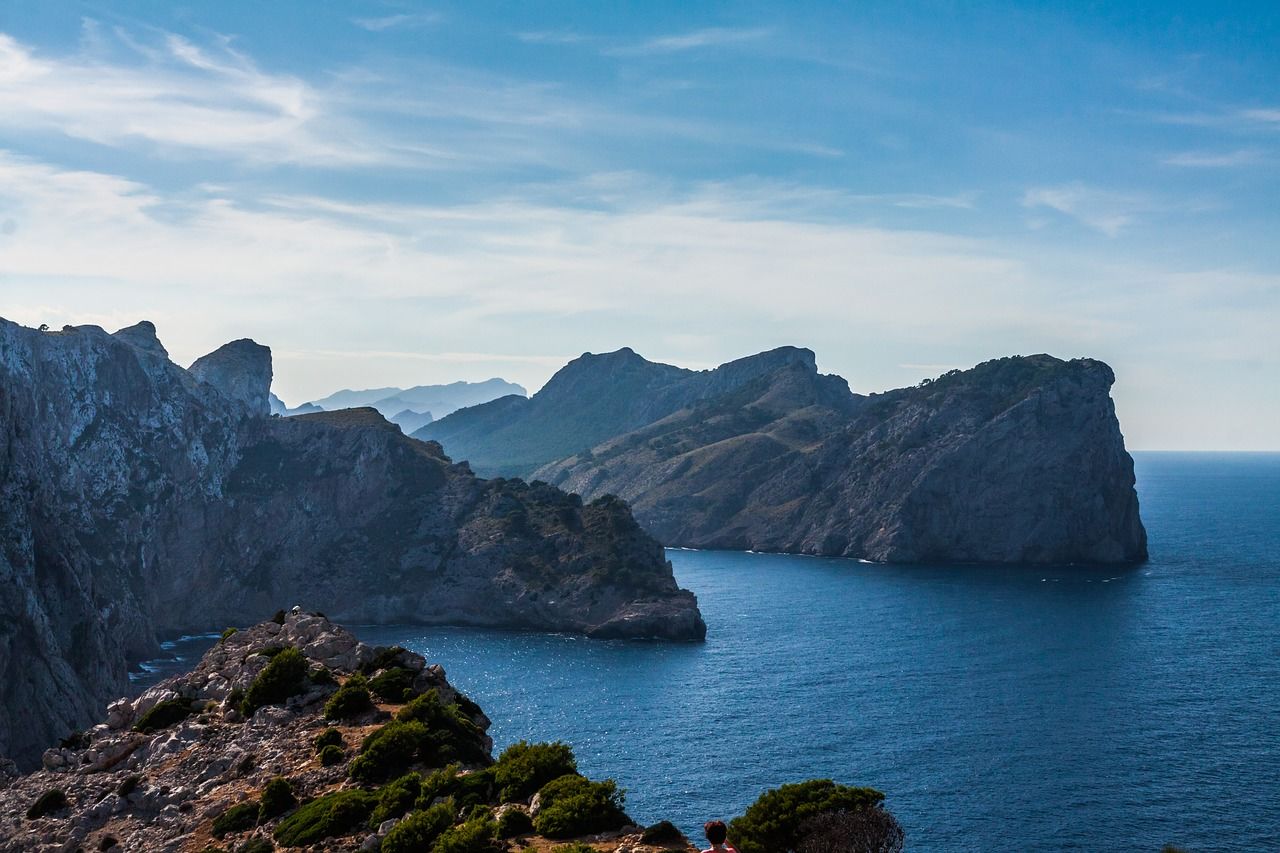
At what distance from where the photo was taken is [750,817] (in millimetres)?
41438

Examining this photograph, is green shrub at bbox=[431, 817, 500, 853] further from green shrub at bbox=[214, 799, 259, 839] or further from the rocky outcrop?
green shrub at bbox=[214, 799, 259, 839]

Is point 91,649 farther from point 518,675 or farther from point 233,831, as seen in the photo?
point 233,831

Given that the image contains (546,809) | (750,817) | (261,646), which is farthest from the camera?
(261,646)

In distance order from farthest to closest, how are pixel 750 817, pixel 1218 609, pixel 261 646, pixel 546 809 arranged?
pixel 1218 609 < pixel 261 646 < pixel 750 817 < pixel 546 809

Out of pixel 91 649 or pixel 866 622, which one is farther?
pixel 866 622

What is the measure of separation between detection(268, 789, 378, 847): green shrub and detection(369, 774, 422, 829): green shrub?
0.56m

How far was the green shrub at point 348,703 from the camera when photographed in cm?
5222

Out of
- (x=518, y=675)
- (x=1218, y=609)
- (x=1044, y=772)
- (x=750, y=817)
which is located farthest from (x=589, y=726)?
(x=1218, y=609)

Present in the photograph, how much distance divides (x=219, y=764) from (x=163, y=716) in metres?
7.40

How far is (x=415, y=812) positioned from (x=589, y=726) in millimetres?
93375

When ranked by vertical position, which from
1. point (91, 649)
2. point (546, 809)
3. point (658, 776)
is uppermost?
point (546, 809)

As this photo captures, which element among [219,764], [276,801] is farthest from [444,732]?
[219,764]

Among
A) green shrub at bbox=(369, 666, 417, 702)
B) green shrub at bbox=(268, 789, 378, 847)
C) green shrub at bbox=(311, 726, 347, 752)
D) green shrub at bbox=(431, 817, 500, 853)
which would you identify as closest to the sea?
green shrub at bbox=(369, 666, 417, 702)

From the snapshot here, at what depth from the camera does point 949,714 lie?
425ft
